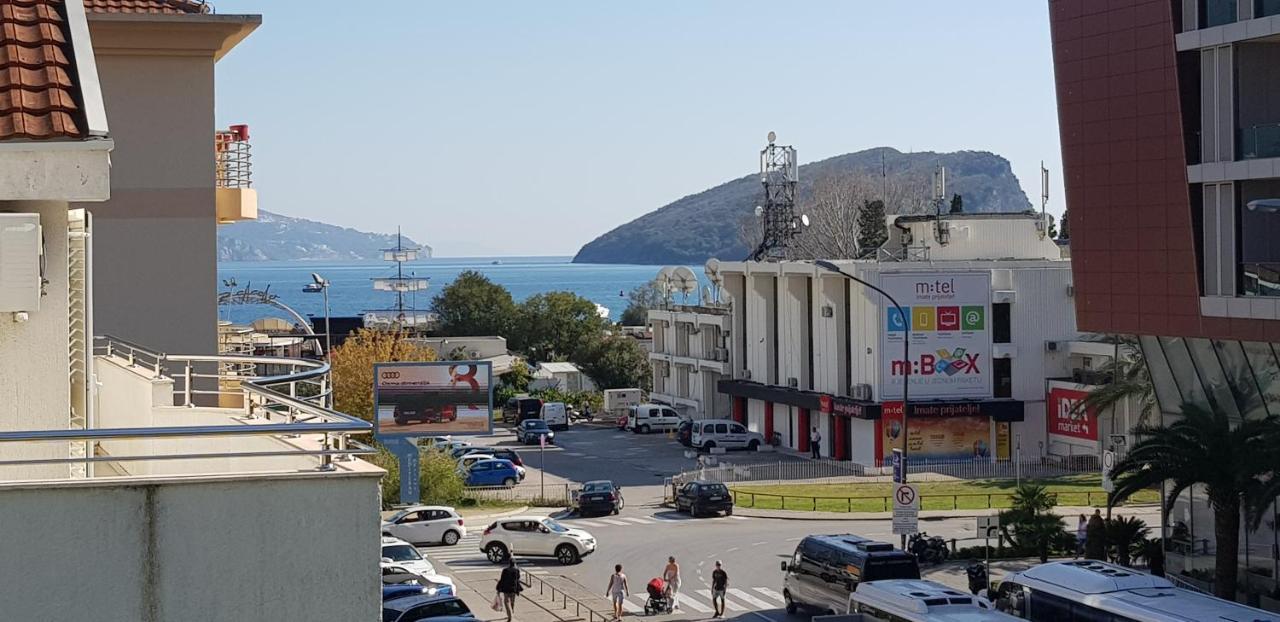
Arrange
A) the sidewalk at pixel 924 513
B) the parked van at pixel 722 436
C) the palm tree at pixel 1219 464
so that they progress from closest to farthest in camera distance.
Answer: the palm tree at pixel 1219 464 < the sidewalk at pixel 924 513 < the parked van at pixel 722 436

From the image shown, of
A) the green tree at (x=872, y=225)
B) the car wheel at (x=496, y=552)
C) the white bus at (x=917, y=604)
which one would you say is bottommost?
the car wheel at (x=496, y=552)

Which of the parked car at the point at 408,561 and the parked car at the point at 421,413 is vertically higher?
the parked car at the point at 421,413

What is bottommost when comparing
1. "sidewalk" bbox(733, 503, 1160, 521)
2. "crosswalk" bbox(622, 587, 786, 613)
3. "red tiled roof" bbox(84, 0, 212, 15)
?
"crosswalk" bbox(622, 587, 786, 613)

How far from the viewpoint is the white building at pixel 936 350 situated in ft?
187

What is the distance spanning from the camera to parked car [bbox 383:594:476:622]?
25.4 m

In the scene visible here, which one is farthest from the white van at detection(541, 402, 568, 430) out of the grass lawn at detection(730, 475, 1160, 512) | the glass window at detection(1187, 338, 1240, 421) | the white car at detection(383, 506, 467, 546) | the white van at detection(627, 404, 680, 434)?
the glass window at detection(1187, 338, 1240, 421)

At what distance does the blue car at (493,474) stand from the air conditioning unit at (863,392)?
43.5ft

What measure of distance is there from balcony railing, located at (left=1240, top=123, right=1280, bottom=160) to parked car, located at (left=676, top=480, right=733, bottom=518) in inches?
877

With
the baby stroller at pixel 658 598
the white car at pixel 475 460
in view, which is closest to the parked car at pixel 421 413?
the white car at pixel 475 460

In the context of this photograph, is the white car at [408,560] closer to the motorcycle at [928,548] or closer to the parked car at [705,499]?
the motorcycle at [928,548]

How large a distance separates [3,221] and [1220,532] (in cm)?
2480

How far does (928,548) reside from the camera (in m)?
36.8

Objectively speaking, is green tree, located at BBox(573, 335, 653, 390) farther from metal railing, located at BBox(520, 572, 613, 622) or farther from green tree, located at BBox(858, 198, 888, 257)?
metal railing, located at BBox(520, 572, 613, 622)

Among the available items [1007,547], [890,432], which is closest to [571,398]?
[890,432]
